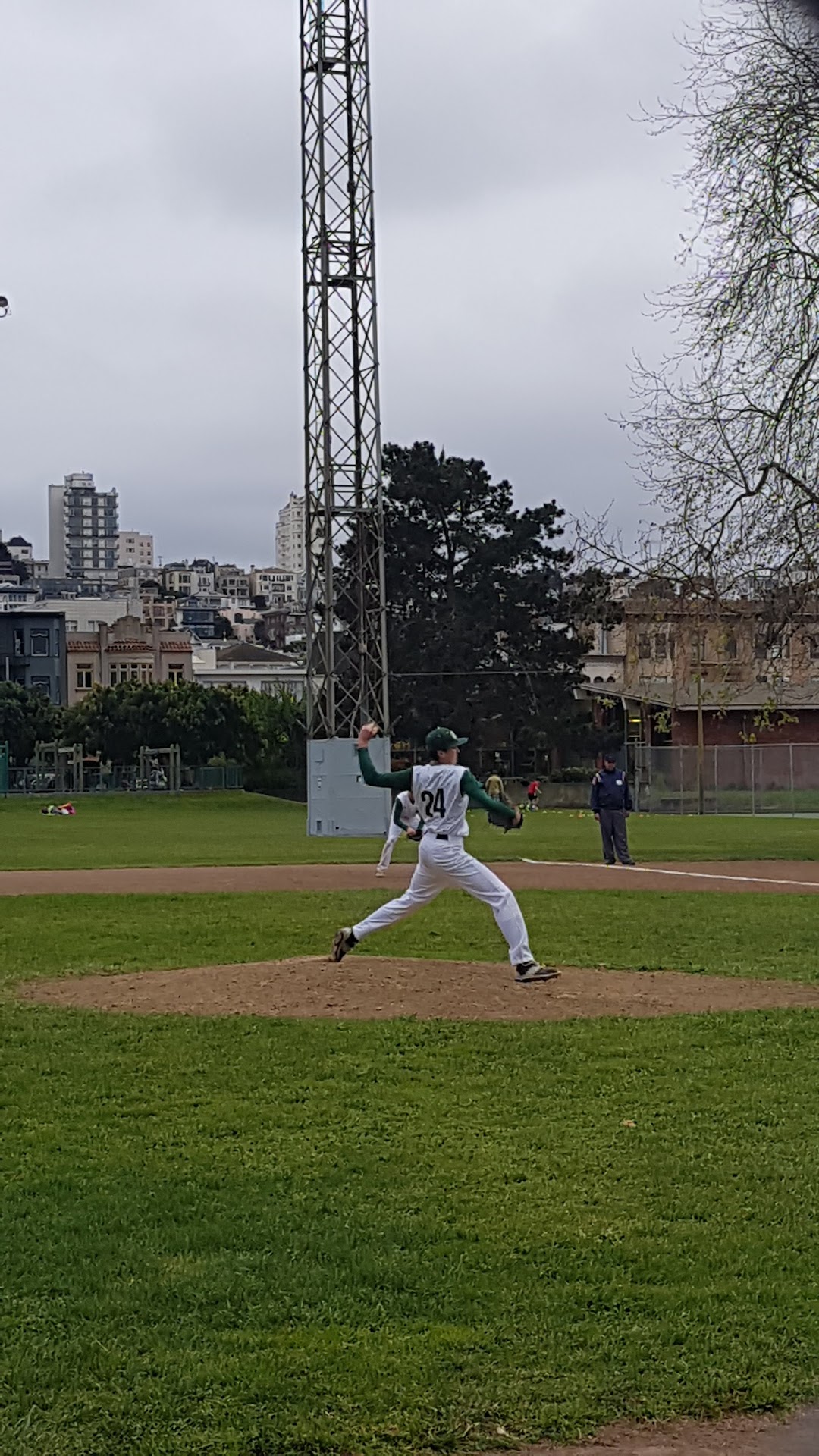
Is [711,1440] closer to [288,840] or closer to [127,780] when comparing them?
[288,840]

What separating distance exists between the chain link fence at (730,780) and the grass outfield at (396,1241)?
165ft

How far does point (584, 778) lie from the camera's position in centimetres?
8100

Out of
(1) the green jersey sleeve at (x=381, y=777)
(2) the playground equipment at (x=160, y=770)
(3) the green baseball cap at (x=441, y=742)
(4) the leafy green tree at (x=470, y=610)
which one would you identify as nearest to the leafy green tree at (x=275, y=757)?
(2) the playground equipment at (x=160, y=770)

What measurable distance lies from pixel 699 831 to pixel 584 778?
36.0 m

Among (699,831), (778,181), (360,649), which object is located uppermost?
(778,181)

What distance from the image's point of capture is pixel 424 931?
59.5ft

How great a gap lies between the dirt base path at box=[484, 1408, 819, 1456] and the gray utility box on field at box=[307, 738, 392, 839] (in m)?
42.9

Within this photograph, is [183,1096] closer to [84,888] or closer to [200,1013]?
[200,1013]

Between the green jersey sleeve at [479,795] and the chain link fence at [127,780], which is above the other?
the green jersey sleeve at [479,795]

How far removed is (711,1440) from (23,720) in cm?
9266

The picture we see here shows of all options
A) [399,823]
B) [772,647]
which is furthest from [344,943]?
[772,647]

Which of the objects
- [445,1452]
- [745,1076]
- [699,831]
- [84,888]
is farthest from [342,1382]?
[699,831]

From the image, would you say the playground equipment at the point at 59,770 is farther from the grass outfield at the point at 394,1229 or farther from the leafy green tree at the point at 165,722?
the grass outfield at the point at 394,1229

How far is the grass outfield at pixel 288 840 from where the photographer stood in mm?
34750
